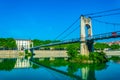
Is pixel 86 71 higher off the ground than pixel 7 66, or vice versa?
pixel 7 66

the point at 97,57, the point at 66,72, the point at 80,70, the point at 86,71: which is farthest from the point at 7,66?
the point at 86,71

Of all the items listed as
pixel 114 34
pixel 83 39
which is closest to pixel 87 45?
pixel 83 39

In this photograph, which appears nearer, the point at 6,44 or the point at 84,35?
the point at 84,35

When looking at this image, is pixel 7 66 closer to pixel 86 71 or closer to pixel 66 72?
pixel 66 72

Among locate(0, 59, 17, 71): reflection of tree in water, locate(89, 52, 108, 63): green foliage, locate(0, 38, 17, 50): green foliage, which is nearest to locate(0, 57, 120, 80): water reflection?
locate(0, 59, 17, 71): reflection of tree in water

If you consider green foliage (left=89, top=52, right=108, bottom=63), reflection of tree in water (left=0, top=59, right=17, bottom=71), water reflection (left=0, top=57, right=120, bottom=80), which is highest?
green foliage (left=89, top=52, right=108, bottom=63)

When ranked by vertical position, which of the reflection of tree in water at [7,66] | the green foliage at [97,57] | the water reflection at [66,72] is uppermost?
the green foliage at [97,57]

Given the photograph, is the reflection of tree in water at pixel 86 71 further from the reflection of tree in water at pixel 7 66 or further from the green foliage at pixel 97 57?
the reflection of tree in water at pixel 7 66

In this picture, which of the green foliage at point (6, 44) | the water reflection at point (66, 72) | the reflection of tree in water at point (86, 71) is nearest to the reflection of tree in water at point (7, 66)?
the water reflection at point (66, 72)

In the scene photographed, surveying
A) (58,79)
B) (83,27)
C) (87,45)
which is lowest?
(58,79)

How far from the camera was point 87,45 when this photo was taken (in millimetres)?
54500

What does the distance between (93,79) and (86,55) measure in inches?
940

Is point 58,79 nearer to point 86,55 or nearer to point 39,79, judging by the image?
point 39,79

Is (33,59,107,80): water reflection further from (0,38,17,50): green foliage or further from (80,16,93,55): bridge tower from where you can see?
(0,38,17,50): green foliage
